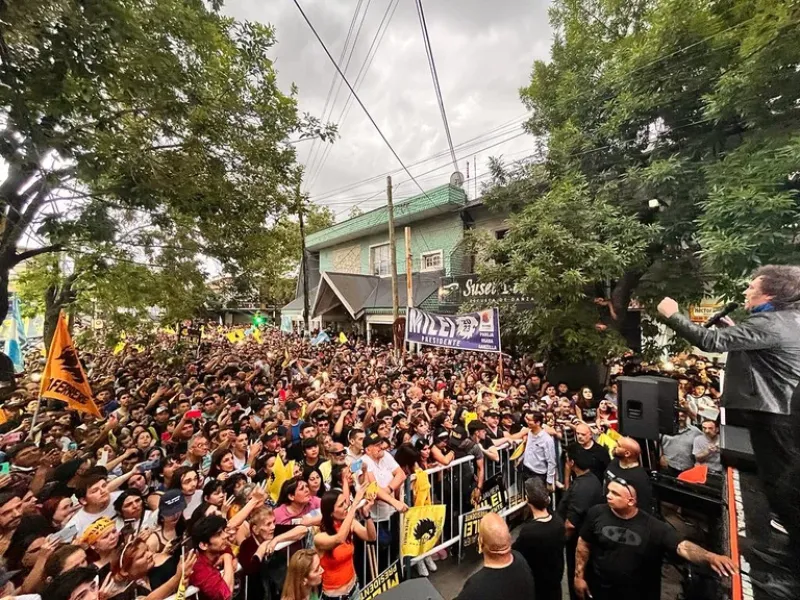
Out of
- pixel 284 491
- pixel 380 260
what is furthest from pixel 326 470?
pixel 380 260

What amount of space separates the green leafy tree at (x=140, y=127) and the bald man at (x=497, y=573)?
516cm

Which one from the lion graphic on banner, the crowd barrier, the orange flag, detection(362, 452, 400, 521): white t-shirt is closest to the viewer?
the crowd barrier

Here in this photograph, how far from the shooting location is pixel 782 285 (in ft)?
9.25

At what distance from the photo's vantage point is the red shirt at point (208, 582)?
98.3 inches

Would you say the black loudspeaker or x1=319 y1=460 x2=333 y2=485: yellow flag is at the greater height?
the black loudspeaker

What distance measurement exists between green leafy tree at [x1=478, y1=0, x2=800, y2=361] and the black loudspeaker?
3.86 meters

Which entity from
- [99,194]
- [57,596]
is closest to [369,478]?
[57,596]

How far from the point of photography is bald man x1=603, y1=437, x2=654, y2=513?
11.2 ft

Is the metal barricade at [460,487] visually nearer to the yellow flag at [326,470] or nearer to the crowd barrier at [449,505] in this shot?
the crowd barrier at [449,505]

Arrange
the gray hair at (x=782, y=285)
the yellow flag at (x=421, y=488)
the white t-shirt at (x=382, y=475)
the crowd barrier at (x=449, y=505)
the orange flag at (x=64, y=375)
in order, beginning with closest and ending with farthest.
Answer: the gray hair at (x=782, y=285) → the crowd barrier at (x=449, y=505) → the white t-shirt at (x=382, y=475) → the yellow flag at (x=421, y=488) → the orange flag at (x=64, y=375)

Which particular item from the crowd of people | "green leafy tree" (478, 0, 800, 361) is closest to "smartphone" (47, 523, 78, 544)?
the crowd of people

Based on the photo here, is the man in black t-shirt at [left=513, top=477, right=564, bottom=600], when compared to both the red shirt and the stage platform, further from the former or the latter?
the red shirt

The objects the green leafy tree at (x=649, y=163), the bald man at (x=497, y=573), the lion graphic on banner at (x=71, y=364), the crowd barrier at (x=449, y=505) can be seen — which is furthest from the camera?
the green leafy tree at (x=649, y=163)

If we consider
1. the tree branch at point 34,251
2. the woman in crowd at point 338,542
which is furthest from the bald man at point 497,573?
the tree branch at point 34,251
